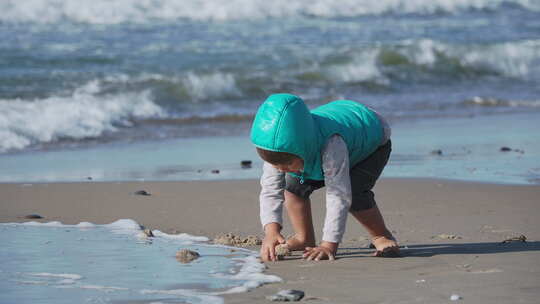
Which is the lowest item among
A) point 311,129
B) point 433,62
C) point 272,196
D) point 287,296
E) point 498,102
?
point 498,102

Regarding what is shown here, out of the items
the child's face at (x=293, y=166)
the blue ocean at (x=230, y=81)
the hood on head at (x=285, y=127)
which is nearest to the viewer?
the hood on head at (x=285, y=127)

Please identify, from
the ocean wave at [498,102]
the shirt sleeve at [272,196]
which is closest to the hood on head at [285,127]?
the shirt sleeve at [272,196]

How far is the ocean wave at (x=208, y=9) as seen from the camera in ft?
59.4

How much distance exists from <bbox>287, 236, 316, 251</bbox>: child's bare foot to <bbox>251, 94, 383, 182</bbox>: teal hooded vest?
1.08 ft

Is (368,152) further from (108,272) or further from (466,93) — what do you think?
(466,93)

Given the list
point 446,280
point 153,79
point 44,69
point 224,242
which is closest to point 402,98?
point 153,79

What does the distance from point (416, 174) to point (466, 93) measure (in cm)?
657

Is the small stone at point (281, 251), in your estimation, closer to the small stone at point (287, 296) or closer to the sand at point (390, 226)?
the sand at point (390, 226)

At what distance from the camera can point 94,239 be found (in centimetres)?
449

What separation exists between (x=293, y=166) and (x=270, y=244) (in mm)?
405

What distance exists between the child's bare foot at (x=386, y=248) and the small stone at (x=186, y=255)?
0.82m

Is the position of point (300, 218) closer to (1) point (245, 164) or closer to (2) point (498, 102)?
(1) point (245, 164)

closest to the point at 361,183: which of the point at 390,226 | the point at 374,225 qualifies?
the point at 374,225

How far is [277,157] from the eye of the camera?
3826 millimetres
